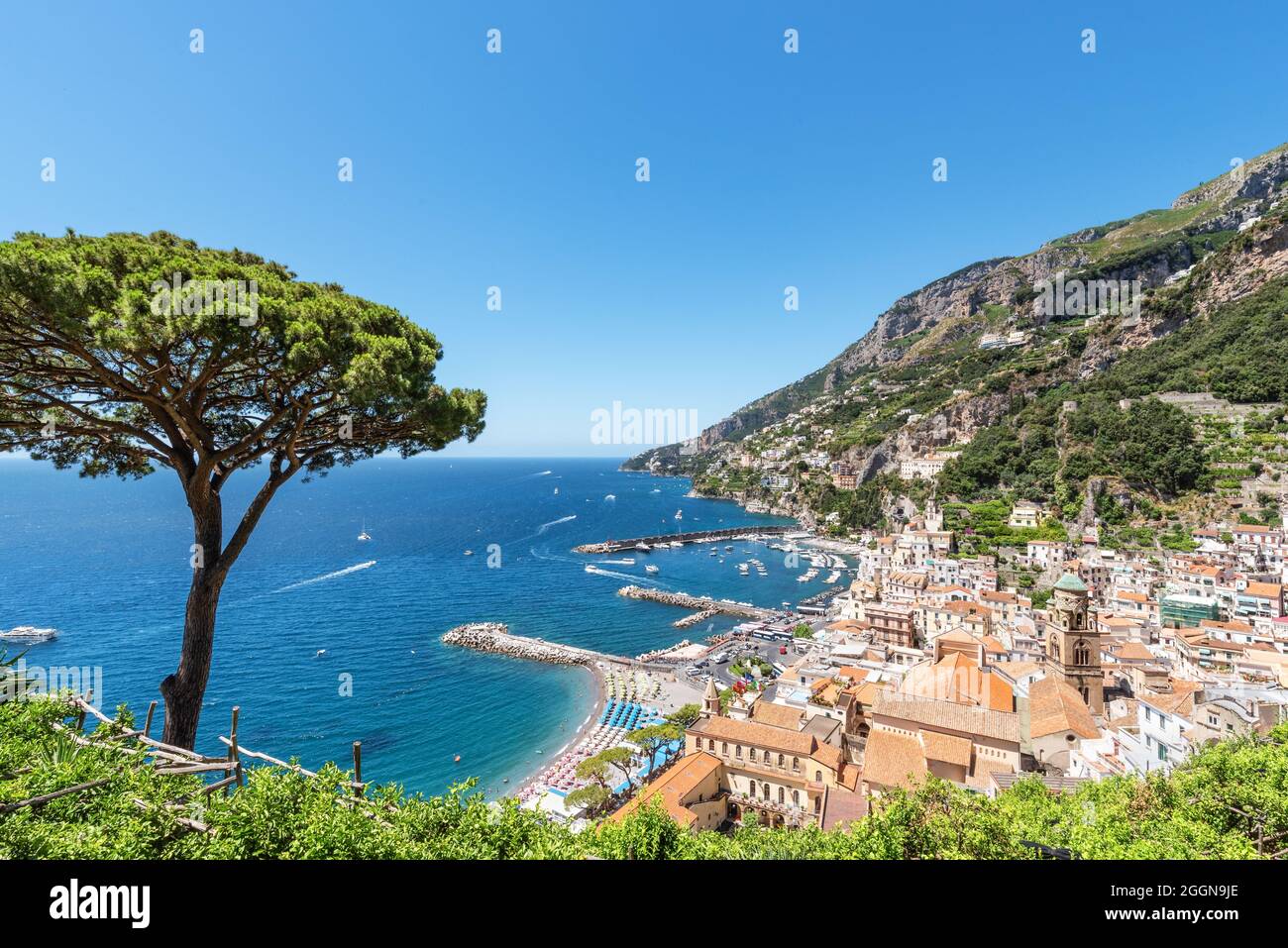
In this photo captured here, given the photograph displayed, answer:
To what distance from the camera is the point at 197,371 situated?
283 inches

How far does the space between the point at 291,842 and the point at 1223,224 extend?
163 metres

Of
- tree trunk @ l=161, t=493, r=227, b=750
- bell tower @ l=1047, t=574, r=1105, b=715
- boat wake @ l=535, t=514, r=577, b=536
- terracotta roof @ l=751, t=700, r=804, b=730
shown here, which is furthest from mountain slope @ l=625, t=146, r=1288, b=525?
tree trunk @ l=161, t=493, r=227, b=750

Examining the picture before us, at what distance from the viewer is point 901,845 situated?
6.82 metres

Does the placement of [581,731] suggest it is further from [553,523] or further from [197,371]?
[553,523]

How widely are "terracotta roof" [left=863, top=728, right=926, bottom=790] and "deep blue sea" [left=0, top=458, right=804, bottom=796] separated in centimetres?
1459

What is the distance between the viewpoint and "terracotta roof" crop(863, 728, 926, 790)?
15867mm

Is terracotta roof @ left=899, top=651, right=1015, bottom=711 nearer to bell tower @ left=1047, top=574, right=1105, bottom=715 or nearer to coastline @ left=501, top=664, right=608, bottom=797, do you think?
bell tower @ left=1047, top=574, right=1105, bottom=715

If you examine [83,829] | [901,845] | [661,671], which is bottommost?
[661,671]

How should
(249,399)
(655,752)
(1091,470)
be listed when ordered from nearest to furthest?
(249,399), (655,752), (1091,470)

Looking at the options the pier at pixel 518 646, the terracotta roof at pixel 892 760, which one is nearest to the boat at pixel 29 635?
the pier at pixel 518 646

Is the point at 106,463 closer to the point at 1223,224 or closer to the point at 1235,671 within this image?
the point at 1235,671

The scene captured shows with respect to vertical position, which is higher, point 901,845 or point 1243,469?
point 1243,469

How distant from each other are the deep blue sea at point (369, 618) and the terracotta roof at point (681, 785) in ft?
28.6

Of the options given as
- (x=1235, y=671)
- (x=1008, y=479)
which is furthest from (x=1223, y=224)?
(x=1235, y=671)
